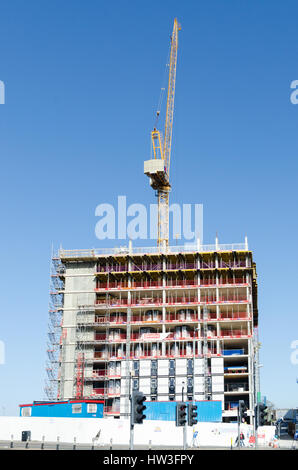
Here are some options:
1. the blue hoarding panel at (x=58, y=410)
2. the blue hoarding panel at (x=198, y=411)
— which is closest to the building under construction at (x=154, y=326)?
the blue hoarding panel at (x=198, y=411)

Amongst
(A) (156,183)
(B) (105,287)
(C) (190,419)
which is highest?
(A) (156,183)

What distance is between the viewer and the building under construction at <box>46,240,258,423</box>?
4247 inches

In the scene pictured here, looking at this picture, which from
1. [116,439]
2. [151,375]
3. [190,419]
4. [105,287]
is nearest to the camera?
[190,419]

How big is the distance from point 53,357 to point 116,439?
169 ft

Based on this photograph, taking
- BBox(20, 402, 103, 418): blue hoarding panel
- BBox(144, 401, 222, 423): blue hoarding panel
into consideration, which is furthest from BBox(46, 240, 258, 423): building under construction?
BBox(20, 402, 103, 418): blue hoarding panel

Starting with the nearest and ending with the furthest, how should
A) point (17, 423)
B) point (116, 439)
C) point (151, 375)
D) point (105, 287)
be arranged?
point (116, 439), point (17, 423), point (151, 375), point (105, 287)

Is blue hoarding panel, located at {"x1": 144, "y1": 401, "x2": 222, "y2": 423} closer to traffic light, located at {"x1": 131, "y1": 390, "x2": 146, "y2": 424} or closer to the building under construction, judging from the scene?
the building under construction

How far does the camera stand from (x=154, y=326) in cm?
11412

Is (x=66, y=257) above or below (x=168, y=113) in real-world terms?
below

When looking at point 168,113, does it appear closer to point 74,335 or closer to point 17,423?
point 74,335

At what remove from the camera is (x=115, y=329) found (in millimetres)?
114625
